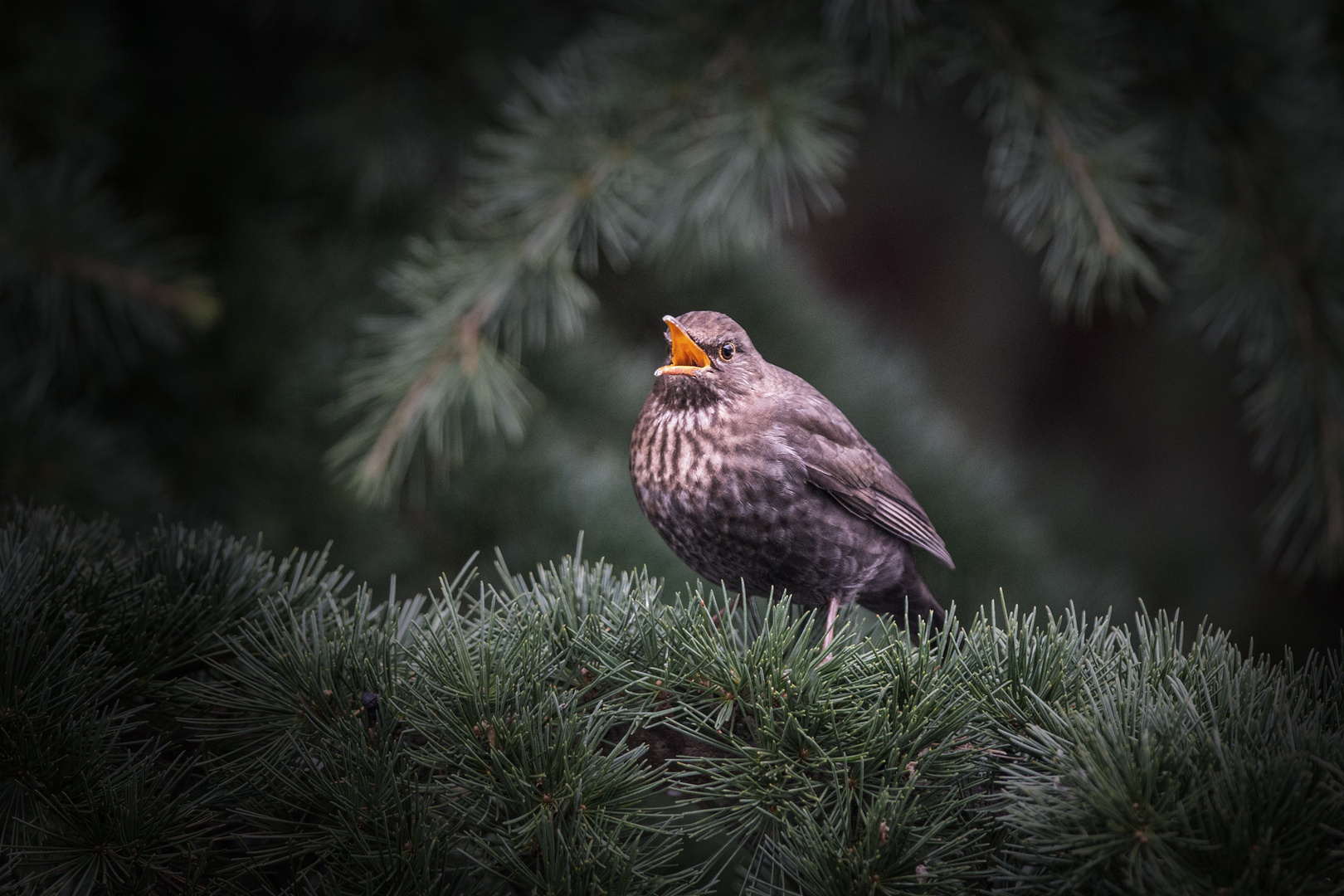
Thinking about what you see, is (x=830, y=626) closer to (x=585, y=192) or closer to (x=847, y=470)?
(x=847, y=470)

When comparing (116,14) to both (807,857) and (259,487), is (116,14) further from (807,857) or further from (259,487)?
(807,857)

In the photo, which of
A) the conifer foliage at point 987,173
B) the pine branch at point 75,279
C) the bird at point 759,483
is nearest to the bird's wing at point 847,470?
the bird at point 759,483

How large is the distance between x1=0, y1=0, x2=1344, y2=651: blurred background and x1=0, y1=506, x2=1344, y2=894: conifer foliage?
0.94 m

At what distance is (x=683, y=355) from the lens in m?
1.76

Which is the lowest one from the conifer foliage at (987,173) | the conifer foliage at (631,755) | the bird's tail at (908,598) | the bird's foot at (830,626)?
the conifer foliage at (631,755)

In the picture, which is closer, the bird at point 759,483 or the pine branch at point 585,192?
the bird at point 759,483

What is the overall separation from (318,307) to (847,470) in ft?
6.06

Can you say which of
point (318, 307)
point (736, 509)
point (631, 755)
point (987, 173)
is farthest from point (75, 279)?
point (987, 173)

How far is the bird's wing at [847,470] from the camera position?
178 cm

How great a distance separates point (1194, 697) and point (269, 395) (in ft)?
8.36

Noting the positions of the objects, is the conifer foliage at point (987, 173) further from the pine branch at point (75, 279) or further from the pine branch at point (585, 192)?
the pine branch at point (75, 279)

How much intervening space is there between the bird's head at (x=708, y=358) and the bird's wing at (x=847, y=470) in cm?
11

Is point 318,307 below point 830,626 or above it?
above

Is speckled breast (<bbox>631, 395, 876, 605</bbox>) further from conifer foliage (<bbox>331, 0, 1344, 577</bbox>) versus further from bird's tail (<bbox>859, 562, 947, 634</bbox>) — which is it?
conifer foliage (<bbox>331, 0, 1344, 577</bbox>)
